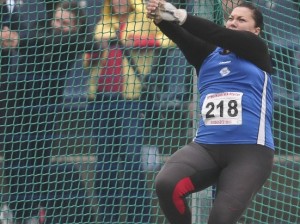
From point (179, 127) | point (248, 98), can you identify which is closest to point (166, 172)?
point (248, 98)

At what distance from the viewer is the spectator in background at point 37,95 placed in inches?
279

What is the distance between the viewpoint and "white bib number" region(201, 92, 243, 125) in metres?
5.29

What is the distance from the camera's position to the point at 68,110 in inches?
280

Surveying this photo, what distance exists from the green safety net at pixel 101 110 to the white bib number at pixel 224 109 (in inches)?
59.7

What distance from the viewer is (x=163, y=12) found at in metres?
5.05

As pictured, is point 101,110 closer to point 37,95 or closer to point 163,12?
point 37,95

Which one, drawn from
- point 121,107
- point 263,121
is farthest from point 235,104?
point 121,107

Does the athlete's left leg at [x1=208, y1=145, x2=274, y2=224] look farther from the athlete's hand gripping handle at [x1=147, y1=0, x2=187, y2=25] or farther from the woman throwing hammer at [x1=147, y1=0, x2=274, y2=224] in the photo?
the athlete's hand gripping handle at [x1=147, y1=0, x2=187, y2=25]

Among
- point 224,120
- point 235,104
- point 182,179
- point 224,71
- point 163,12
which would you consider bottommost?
point 182,179

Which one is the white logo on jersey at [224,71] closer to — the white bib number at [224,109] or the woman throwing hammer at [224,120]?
the woman throwing hammer at [224,120]

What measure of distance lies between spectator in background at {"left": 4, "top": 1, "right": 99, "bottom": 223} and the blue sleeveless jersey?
6.30 ft

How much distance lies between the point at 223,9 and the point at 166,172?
201 centimetres

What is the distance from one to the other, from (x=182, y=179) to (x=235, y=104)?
1.83 feet

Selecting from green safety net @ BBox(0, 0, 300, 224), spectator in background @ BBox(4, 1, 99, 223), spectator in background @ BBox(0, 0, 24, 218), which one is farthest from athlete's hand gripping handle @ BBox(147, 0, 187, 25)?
spectator in background @ BBox(0, 0, 24, 218)
